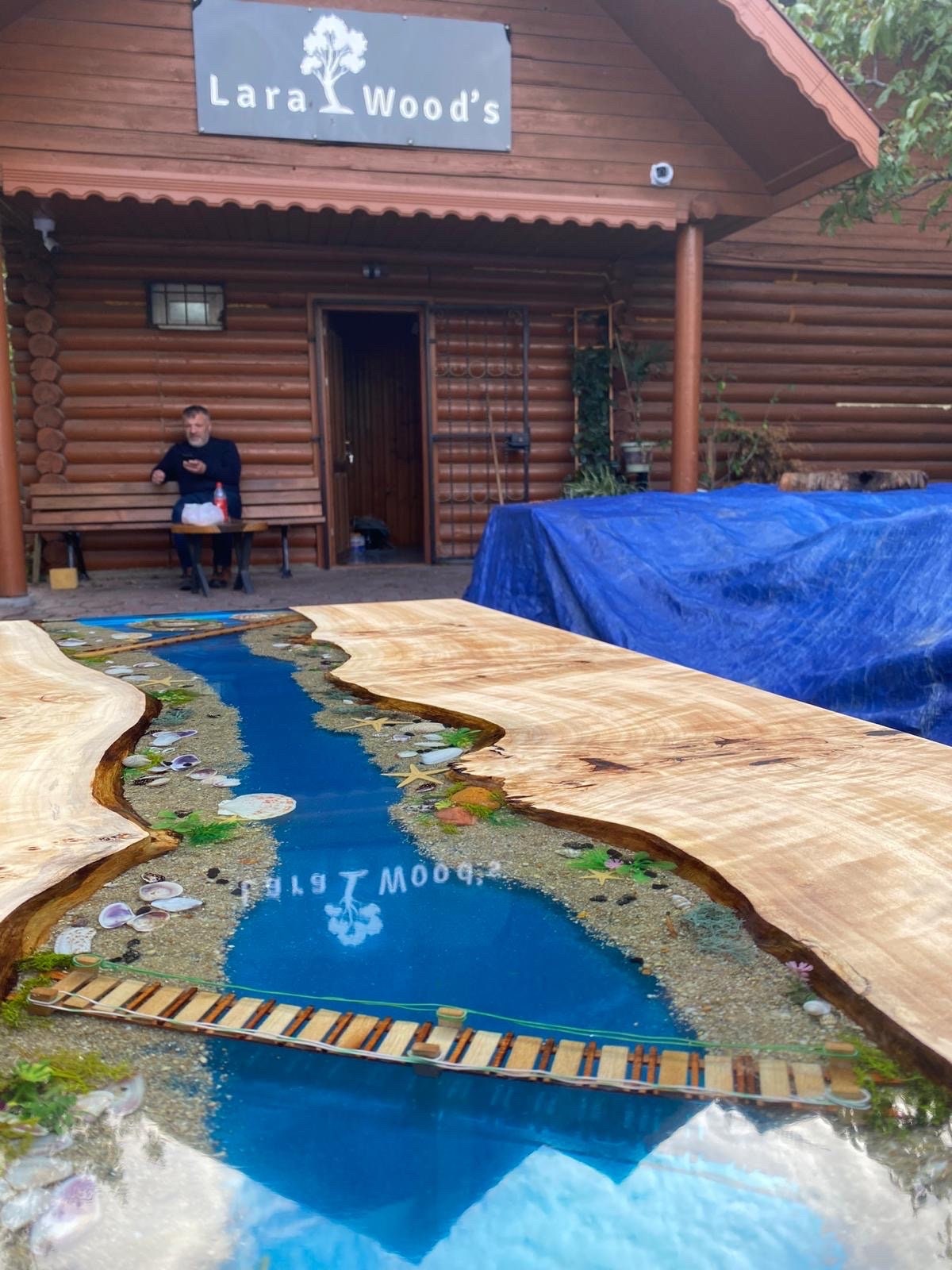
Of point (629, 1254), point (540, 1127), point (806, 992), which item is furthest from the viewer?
point (806, 992)

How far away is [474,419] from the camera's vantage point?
28.6ft

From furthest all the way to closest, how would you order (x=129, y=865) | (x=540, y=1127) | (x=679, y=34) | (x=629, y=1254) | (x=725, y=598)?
(x=679, y=34) → (x=725, y=598) → (x=129, y=865) → (x=540, y=1127) → (x=629, y=1254)

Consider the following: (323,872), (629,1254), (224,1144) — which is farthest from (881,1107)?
(323,872)

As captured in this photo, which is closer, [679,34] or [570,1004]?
[570,1004]

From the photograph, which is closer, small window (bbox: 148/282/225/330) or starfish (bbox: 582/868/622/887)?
starfish (bbox: 582/868/622/887)

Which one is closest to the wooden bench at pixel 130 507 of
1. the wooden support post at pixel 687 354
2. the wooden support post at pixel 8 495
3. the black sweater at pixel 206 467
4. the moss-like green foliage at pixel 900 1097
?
the black sweater at pixel 206 467

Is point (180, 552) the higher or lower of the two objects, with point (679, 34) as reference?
lower

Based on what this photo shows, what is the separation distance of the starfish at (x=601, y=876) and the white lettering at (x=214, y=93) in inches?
265

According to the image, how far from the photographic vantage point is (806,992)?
806 millimetres

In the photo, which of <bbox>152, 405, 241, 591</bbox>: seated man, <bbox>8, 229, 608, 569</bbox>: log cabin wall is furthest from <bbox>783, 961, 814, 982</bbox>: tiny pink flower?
<bbox>8, 229, 608, 569</bbox>: log cabin wall

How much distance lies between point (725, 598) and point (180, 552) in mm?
4793

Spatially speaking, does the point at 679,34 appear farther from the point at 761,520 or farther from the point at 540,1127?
the point at 540,1127

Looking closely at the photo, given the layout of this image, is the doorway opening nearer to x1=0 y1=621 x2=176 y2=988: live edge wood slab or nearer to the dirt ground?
the dirt ground

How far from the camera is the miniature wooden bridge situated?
71 centimetres
